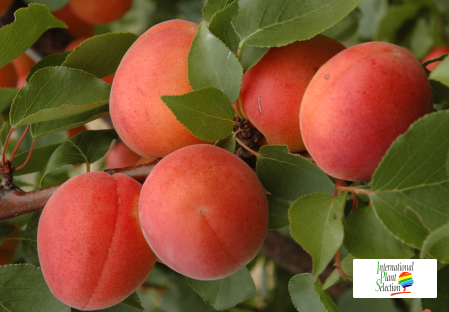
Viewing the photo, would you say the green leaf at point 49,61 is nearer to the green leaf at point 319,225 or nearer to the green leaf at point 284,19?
the green leaf at point 284,19

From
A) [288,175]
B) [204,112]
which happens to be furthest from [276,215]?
[204,112]

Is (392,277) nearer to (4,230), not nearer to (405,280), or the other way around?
(405,280)

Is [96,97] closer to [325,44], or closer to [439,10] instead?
[325,44]

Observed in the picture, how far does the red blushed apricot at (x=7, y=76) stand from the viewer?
1065 millimetres

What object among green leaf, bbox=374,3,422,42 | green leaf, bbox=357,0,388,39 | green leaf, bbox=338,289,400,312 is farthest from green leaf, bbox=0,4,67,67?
green leaf, bbox=357,0,388,39

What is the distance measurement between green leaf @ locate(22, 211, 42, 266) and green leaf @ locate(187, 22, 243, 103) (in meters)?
0.42

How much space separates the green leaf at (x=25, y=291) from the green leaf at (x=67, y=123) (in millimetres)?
205

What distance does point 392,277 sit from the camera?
15.6 inches

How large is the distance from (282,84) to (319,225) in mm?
162

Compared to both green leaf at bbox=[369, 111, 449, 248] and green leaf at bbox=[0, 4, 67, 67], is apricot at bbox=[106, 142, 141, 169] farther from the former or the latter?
green leaf at bbox=[369, 111, 449, 248]

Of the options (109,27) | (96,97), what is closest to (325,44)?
(96,97)

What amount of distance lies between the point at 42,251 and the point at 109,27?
124 centimetres

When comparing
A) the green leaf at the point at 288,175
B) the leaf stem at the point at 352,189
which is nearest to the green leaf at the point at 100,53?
the green leaf at the point at 288,175

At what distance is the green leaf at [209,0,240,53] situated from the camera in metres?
0.47
